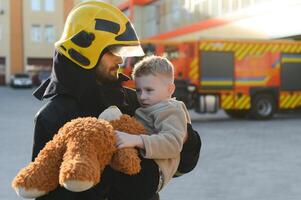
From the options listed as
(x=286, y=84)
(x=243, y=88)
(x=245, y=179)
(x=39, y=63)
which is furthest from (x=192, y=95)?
(x=39, y=63)

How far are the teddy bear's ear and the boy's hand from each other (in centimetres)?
7

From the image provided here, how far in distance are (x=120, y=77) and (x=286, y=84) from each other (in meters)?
15.1

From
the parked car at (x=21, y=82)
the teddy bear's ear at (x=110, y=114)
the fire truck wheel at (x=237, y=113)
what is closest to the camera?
the teddy bear's ear at (x=110, y=114)

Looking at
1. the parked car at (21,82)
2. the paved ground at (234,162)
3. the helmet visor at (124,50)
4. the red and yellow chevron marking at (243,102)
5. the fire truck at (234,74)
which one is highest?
the helmet visor at (124,50)

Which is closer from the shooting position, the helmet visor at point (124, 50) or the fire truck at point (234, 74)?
the helmet visor at point (124, 50)

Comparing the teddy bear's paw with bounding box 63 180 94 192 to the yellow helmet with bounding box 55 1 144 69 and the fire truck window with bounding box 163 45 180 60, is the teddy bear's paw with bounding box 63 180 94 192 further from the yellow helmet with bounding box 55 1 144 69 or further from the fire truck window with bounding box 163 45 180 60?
the fire truck window with bounding box 163 45 180 60

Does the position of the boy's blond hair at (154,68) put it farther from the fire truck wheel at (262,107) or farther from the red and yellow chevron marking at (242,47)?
the fire truck wheel at (262,107)

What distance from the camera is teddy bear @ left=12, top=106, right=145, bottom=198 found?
158cm

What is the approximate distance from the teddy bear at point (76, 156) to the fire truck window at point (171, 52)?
1434cm

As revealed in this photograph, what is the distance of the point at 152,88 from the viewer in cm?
197

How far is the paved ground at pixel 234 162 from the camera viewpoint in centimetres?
641

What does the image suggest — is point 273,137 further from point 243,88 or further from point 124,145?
point 124,145

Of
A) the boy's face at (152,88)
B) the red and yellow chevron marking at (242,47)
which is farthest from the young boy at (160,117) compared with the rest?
the red and yellow chevron marking at (242,47)

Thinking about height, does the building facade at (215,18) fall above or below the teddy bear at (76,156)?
above
